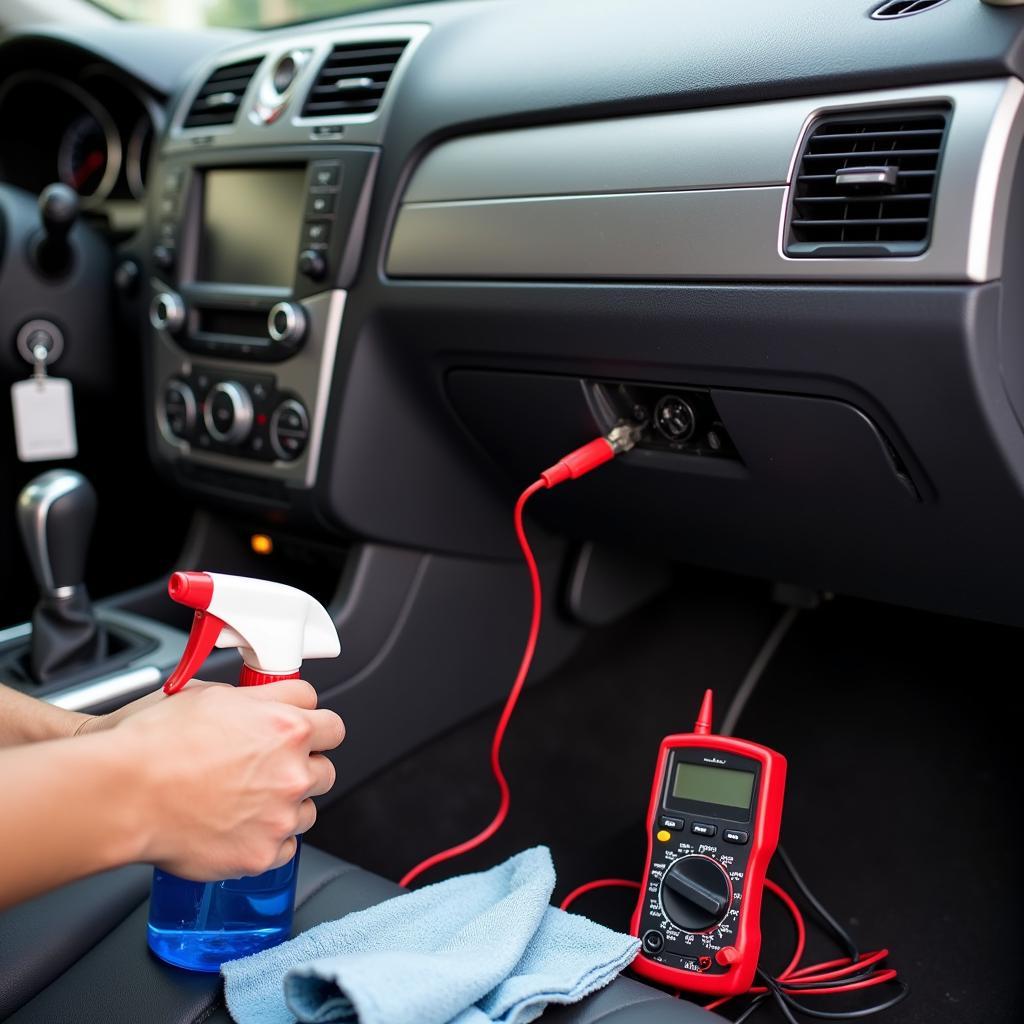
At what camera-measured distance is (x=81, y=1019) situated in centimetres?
69

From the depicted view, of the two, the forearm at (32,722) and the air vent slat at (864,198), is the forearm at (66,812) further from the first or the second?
the air vent slat at (864,198)

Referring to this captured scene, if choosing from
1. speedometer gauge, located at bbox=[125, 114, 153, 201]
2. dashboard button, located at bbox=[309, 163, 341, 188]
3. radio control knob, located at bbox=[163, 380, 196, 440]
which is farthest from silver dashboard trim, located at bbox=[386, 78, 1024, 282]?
speedometer gauge, located at bbox=[125, 114, 153, 201]

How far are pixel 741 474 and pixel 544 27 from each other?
0.47m

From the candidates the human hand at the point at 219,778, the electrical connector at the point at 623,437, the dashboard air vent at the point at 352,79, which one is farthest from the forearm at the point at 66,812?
the dashboard air vent at the point at 352,79

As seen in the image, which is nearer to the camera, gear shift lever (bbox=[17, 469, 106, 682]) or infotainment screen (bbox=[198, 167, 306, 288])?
gear shift lever (bbox=[17, 469, 106, 682])

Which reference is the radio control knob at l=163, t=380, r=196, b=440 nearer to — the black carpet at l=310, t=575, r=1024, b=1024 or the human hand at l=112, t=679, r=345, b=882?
the black carpet at l=310, t=575, r=1024, b=1024

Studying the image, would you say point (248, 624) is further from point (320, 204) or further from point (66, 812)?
point (320, 204)

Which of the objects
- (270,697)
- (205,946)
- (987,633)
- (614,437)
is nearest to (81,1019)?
(205,946)

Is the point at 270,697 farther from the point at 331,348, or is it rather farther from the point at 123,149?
the point at 123,149

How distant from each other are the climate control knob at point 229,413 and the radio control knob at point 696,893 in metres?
0.69

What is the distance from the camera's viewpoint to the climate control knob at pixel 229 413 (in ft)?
4.31

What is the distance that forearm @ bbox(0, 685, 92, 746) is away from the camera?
2.59 feet

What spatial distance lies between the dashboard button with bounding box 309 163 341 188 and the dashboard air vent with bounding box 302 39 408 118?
0.21 ft

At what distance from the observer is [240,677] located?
→ 0.75m
